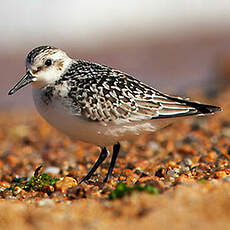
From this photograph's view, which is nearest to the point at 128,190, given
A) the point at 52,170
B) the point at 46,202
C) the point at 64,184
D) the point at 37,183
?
the point at 46,202

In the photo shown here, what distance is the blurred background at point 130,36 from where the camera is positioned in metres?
17.2

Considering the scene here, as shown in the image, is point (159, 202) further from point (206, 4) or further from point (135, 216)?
point (206, 4)

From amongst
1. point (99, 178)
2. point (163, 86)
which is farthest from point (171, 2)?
point (99, 178)

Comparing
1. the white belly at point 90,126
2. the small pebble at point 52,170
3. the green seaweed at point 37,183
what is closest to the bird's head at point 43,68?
the white belly at point 90,126

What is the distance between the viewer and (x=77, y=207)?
451 cm

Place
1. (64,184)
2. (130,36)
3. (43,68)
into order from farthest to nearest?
(130,36) → (43,68) → (64,184)

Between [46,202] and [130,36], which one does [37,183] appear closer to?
[46,202]

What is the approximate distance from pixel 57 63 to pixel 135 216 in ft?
9.08

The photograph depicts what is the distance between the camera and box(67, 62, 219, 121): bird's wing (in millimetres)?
5703

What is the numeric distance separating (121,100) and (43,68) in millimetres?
1103

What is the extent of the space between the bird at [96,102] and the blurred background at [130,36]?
30.5ft

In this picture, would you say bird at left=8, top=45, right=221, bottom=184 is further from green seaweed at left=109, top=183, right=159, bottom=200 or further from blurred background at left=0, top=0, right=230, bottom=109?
blurred background at left=0, top=0, right=230, bottom=109

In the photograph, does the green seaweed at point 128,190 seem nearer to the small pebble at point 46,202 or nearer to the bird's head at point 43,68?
the small pebble at point 46,202

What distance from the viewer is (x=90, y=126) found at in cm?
575
